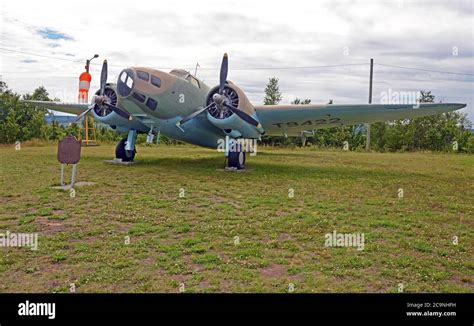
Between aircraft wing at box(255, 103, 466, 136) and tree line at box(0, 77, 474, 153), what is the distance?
2099 cm

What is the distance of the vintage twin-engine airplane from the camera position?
13789mm

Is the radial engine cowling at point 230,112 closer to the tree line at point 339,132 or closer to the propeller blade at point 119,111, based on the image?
the propeller blade at point 119,111

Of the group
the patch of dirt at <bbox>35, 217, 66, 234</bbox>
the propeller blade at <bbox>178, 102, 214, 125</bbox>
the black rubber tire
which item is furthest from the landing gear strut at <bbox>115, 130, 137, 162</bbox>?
the patch of dirt at <bbox>35, 217, 66, 234</bbox>

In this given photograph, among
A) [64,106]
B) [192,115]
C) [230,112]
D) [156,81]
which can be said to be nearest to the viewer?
[156,81]

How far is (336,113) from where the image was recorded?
1549cm

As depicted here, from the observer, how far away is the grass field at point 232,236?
4711 mm

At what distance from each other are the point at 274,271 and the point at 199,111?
10.3m

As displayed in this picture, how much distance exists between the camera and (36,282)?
456 cm

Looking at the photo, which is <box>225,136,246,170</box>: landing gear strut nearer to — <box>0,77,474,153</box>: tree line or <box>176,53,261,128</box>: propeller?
<box>176,53,261,128</box>: propeller

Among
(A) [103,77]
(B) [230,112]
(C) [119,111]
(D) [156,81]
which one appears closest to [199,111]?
(B) [230,112]

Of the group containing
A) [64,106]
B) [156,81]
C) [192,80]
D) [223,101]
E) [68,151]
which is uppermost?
[192,80]

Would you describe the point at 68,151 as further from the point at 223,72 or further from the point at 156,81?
the point at 223,72

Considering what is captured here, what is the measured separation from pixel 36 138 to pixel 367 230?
126ft
